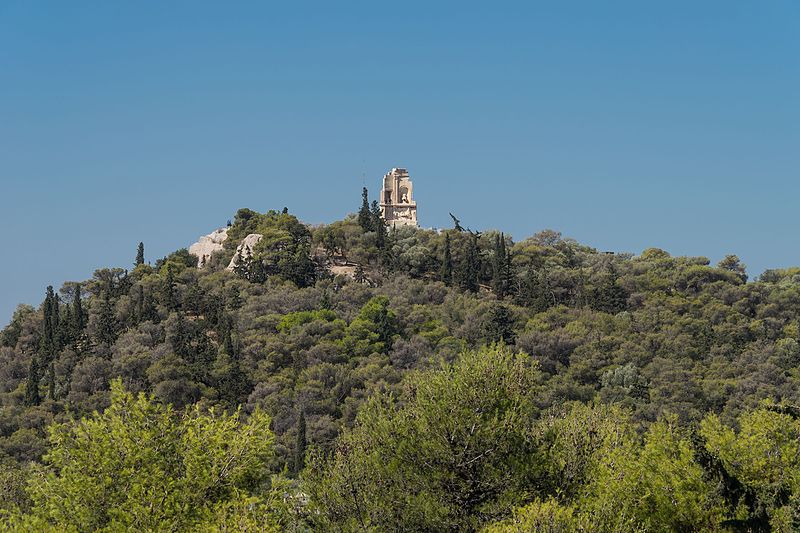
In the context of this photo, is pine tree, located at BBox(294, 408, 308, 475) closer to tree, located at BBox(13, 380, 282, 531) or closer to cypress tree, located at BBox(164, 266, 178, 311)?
cypress tree, located at BBox(164, 266, 178, 311)

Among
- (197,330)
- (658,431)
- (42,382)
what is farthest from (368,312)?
(658,431)

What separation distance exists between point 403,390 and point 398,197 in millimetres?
72147

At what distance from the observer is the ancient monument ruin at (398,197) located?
9994cm

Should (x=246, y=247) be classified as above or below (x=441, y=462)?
above

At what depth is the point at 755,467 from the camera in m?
26.6

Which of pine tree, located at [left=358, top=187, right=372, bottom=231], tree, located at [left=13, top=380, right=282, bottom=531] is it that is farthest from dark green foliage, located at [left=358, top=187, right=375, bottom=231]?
tree, located at [left=13, top=380, right=282, bottom=531]

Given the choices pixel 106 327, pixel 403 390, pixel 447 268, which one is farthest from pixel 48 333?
pixel 403 390

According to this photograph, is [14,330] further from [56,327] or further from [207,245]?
[207,245]

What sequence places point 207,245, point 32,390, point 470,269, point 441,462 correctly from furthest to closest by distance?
point 207,245 → point 470,269 → point 32,390 → point 441,462

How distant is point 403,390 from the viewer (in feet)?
94.9

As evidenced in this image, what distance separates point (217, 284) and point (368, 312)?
544 inches

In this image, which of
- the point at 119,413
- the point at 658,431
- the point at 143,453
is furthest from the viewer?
the point at 658,431

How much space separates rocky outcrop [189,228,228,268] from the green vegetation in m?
1.77

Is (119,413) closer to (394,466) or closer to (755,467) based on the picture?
(394,466)
